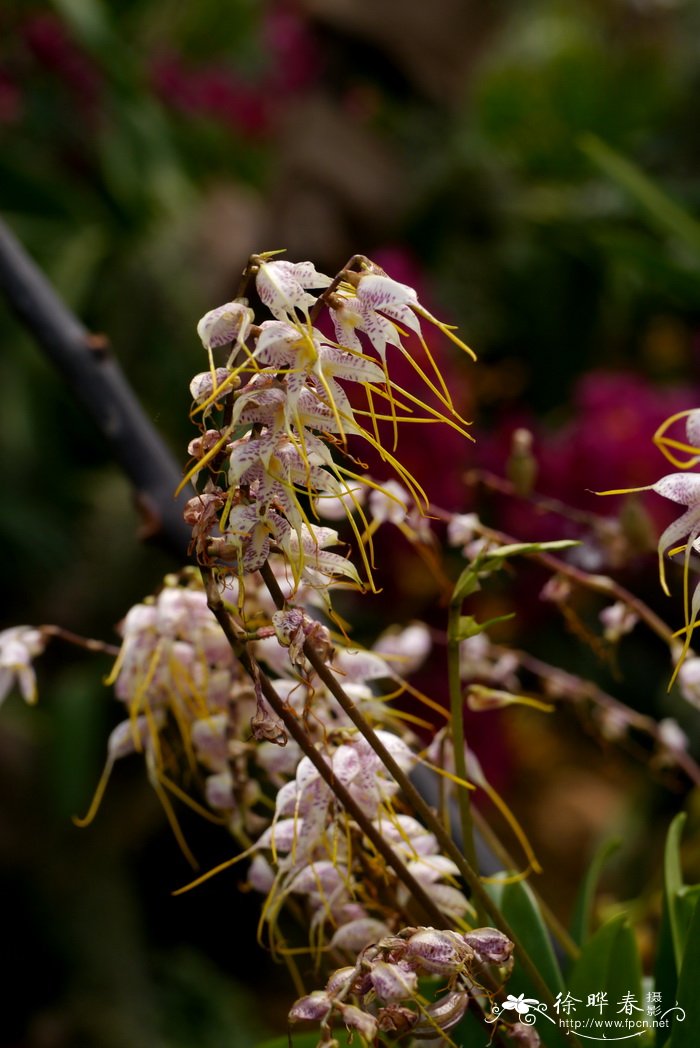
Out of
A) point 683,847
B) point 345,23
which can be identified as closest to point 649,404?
point 683,847

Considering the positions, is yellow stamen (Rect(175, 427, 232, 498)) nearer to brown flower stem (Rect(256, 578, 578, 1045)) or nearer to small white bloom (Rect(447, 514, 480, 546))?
brown flower stem (Rect(256, 578, 578, 1045))

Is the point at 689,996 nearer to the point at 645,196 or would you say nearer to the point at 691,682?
the point at 691,682

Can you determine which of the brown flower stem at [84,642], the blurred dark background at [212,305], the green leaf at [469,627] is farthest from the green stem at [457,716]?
the blurred dark background at [212,305]

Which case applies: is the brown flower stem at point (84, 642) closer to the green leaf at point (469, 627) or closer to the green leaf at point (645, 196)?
the green leaf at point (469, 627)

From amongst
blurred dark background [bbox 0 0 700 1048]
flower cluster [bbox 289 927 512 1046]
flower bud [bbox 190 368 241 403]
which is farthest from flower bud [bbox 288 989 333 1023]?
blurred dark background [bbox 0 0 700 1048]

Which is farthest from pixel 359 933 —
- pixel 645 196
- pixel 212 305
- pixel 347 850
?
pixel 212 305
